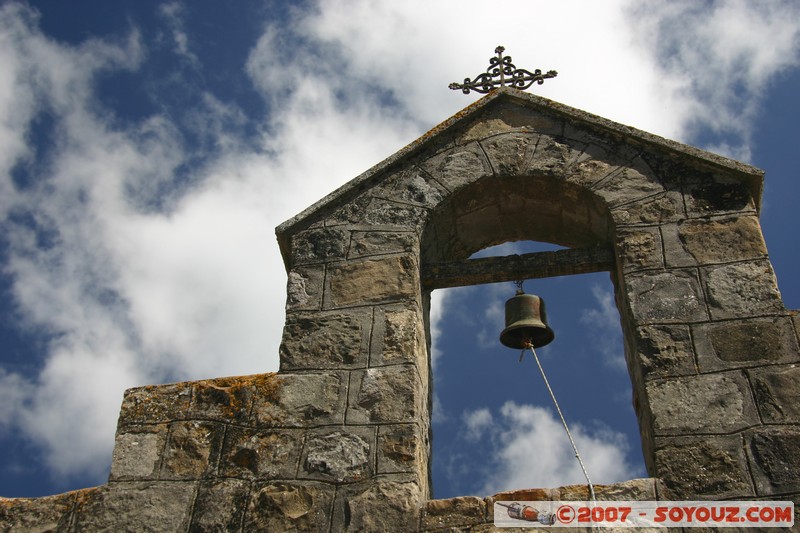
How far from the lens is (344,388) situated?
4203 mm

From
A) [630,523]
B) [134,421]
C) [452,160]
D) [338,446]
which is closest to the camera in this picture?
[630,523]

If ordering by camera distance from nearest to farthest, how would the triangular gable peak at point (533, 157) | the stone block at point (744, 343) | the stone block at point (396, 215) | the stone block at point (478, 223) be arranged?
the stone block at point (744, 343), the triangular gable peak at point (533, 157), the stone block at point (396, 215), the stone block at point (478, 223)

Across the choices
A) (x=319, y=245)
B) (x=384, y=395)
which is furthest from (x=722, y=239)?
(x=319, y=245)

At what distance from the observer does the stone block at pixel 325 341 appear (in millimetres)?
4320

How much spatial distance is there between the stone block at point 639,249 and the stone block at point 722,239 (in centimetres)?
13

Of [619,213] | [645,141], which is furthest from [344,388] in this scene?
[645,141]

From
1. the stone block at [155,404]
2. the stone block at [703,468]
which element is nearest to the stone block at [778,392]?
the stone block at [703,468]

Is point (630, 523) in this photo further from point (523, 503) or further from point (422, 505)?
point (422, 505)

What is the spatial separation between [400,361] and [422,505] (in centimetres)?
72

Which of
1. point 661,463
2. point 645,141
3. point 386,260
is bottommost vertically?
point 661,463

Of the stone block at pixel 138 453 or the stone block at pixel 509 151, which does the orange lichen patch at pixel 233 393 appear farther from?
the stone block at pixel 509 151

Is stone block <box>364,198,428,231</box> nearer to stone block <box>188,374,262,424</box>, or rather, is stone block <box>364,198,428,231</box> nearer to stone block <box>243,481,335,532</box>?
stone block <box>188,374,262,424</box>

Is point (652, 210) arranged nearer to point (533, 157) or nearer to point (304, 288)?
point (533, 157)

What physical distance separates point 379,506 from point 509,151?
7.21 ft
